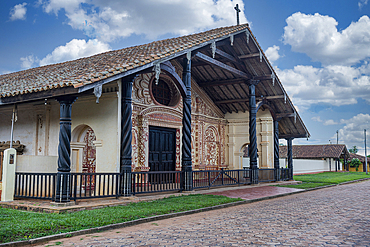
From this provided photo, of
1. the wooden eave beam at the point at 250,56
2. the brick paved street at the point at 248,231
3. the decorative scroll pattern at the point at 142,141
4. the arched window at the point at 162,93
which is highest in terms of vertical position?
the wooden eave beam at the point at 250,56

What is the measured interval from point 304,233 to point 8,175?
317 inches

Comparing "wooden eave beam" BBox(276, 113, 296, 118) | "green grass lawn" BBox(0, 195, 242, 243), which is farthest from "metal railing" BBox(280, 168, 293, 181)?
"green grass lawn" BBox(0, 195, 242, 243)

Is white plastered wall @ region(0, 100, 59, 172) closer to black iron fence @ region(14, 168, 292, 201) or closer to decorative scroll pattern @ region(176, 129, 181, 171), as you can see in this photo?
black iron fence @ region(14, 168, 292, 201)

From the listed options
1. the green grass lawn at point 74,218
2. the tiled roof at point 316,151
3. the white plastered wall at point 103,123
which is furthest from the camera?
the tiled roof at point 316,151

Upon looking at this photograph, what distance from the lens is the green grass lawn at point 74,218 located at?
19.8 feet

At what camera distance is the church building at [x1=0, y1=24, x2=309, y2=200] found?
10.1 meters

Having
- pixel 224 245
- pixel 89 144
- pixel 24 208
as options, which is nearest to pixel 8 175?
pixel 24 208

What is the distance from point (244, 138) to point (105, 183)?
11.6 m

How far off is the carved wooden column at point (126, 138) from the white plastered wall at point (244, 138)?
11369 millimetres

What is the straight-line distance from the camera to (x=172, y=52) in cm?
1151

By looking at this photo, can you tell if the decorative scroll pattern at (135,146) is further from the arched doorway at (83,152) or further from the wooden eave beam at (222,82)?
the wooden eave beam at (222,82)

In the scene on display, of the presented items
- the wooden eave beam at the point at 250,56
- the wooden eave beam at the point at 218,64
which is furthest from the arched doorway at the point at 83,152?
the wooden eave beam at the point at 250,56

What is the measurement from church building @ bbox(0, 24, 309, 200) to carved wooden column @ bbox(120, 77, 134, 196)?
3 centimetres

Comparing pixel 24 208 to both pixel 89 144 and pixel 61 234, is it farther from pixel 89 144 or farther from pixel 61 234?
pixel 89 144
